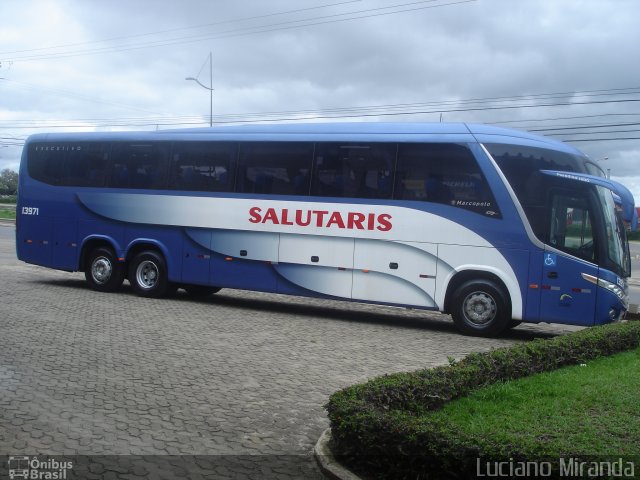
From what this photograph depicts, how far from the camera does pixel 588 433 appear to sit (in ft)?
20.6

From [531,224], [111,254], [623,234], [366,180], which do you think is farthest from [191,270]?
[623,234]

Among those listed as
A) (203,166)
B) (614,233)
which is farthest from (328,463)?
(203,166)

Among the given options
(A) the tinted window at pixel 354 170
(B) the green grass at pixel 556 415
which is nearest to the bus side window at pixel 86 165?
(A) the tinted window at pixel 354 170

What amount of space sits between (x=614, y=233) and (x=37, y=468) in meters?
10.8

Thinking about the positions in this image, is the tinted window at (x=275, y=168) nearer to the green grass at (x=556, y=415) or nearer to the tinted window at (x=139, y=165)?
the tinted window at (x=139, y=165)

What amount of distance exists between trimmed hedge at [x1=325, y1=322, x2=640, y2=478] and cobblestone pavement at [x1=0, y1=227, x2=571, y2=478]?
0.49 metres

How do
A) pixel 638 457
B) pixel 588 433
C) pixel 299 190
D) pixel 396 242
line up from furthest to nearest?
pixel 299 190
pixel 396 242
pixel 588 433
pixel 638 457

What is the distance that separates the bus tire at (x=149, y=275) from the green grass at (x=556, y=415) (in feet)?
33.9

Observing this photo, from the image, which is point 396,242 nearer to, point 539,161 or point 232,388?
point 539,161

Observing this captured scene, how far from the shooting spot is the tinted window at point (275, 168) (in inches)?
596

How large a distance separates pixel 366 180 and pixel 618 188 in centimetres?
466

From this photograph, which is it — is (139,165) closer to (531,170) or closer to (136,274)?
(136,274)

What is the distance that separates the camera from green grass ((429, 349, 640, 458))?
5.46m

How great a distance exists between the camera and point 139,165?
56.4ft
